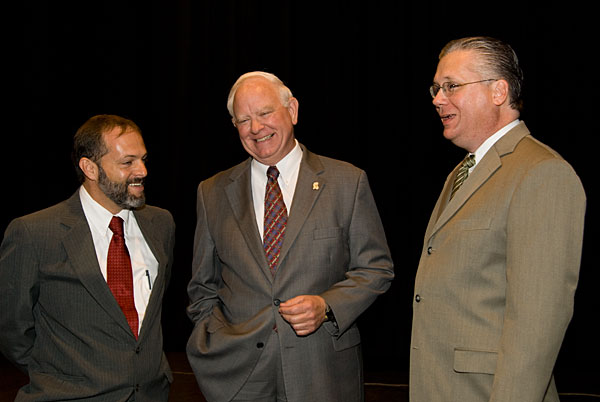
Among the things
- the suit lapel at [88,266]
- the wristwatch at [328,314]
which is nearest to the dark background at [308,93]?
the wristwatch at [328,314]

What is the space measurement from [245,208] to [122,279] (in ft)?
1.83

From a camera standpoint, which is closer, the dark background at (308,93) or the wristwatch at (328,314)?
the wristwatch at (328,314)

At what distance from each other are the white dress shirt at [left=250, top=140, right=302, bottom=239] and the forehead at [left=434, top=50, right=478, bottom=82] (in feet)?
2.69

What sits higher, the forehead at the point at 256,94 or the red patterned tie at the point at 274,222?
the forehead at the point at 256,94

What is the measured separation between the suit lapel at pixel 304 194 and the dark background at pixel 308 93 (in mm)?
2647

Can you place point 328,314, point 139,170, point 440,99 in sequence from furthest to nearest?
point 139,170 → point 328,314 → point 440,99

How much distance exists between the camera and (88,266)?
2480 mm

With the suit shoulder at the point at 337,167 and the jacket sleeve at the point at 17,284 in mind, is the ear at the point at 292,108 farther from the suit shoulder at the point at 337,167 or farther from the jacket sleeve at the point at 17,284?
the jacket sleeve at the point at 17,284

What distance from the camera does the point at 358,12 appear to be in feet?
17.1

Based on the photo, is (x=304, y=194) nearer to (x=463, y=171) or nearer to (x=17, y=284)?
(x=463, y=171)

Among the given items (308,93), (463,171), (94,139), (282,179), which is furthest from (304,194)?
(308,93)

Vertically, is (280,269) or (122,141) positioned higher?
(122,141)

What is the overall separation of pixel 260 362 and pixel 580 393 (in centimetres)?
331

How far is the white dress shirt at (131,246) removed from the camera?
2596 mm
